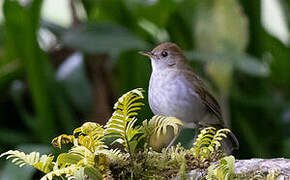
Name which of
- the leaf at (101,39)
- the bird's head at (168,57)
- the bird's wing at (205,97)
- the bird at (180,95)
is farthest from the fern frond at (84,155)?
the leaf at (101,39)

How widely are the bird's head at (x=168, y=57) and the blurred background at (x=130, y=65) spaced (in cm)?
78

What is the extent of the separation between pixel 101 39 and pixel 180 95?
1.43 metres

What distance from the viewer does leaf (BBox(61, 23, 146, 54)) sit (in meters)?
3.24

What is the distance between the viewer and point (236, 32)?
310cm

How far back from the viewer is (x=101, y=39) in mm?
3369

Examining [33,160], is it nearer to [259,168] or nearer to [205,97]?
[259,168]

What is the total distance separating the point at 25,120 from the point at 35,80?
1.76 ft

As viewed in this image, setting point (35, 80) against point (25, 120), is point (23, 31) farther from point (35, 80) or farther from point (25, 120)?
point (25, 120)

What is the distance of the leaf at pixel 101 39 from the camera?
3.24m

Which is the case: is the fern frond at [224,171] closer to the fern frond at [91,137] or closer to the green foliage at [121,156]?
the green foliage at [121,156]

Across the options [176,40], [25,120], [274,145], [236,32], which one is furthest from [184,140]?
[25,120]

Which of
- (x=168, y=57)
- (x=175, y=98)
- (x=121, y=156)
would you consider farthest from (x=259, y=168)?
(x=168, y=57)

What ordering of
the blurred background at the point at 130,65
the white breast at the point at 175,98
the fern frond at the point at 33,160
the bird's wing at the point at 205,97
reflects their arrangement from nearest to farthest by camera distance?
the fern frond at the point at 33,160 < the white breast at the point at 175,98 < the bird's wing at the point at 205,97 < the blurred background at the point at 130,65

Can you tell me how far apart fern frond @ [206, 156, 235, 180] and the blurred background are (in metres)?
1.87
